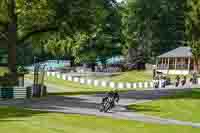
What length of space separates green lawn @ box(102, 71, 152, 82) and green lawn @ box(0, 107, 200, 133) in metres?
57.2

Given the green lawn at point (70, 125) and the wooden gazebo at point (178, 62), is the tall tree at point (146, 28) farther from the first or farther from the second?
the green lawn at point (70, 125)

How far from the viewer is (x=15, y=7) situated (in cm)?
4884

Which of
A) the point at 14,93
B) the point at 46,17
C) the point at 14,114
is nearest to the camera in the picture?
the point at 14,114

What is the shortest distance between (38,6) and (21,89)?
32.9 feet

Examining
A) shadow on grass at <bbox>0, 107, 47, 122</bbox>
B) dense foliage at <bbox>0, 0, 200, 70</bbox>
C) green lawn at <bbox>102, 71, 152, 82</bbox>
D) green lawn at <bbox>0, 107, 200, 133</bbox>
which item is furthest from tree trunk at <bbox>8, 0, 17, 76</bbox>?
green lawn at <bbox>102, 71, 152, 82</bbox>

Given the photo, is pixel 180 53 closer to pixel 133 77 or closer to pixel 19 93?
pixel 133 77

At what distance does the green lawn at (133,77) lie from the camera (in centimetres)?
8881

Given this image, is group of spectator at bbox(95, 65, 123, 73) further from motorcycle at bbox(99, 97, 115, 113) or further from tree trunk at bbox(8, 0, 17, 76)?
motorcycle at bbox(99, 97, 115, 113)

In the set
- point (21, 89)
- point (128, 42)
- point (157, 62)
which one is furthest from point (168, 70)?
point (21, 89)

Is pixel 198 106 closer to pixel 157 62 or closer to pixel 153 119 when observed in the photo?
pixel 153 119

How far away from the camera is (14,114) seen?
32156 mm

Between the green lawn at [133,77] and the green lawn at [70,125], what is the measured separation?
2252 inches

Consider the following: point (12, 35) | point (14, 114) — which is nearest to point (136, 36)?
point (12, 35)

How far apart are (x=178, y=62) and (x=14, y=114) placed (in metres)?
68.7
